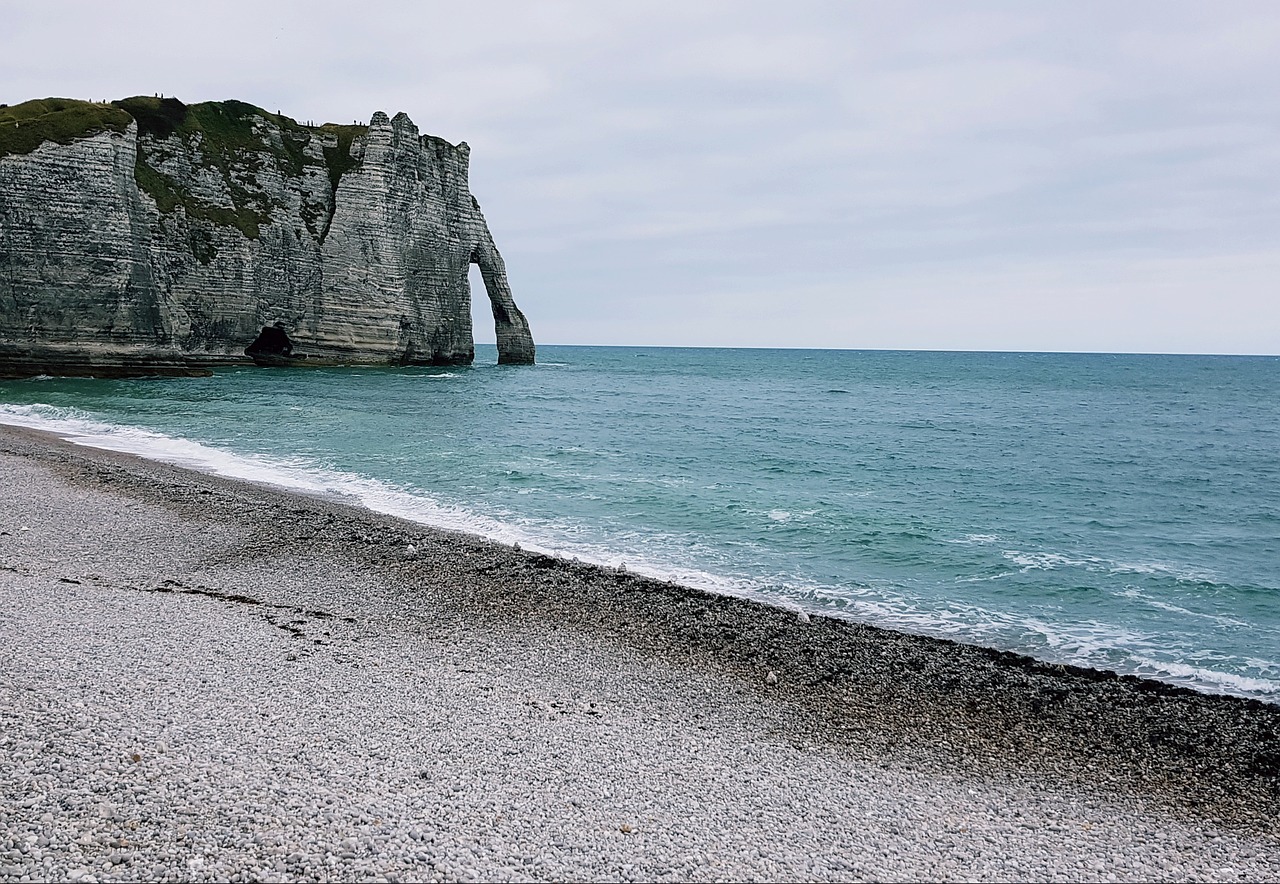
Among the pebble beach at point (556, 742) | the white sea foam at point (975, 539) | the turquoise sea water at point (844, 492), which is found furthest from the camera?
the white sea foam at point (975, 539)

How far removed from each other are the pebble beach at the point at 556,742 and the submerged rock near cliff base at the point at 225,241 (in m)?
47.9

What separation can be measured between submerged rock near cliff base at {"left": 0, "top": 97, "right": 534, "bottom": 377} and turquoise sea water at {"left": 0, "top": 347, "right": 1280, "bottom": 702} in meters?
5.67

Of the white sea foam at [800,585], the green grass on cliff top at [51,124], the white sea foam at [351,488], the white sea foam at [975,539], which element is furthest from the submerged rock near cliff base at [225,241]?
the white sea foam at [975,539]

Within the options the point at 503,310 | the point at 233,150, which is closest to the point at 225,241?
the point at 233,150

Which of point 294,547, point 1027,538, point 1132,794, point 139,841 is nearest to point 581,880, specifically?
point 139,841

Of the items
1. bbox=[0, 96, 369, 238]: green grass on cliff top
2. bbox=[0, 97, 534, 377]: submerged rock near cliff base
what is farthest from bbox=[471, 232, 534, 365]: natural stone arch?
bbox=[0, 96, 369, 238]: green grass on cliff top

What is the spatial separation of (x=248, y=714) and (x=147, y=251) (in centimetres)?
5993

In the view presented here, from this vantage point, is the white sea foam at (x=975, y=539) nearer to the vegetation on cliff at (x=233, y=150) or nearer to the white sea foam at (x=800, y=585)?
the white sea foam at (x=800, y=585)

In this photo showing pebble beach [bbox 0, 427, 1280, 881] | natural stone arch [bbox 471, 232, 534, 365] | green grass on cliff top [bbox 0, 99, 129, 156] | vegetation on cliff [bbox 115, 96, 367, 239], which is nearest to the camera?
pebble beach [bbox 0, 427, 1280, 881]

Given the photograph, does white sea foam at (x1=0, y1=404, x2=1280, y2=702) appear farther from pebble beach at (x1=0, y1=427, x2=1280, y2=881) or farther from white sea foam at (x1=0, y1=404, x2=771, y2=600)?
pebble beach at (x1=0, y1=427, x2=1280, y2=881)

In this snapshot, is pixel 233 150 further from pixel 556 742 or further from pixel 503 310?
pixel 556 742

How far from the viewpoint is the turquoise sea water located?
14250 mm

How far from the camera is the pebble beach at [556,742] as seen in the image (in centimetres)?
616

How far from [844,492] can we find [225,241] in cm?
Result: 5678
